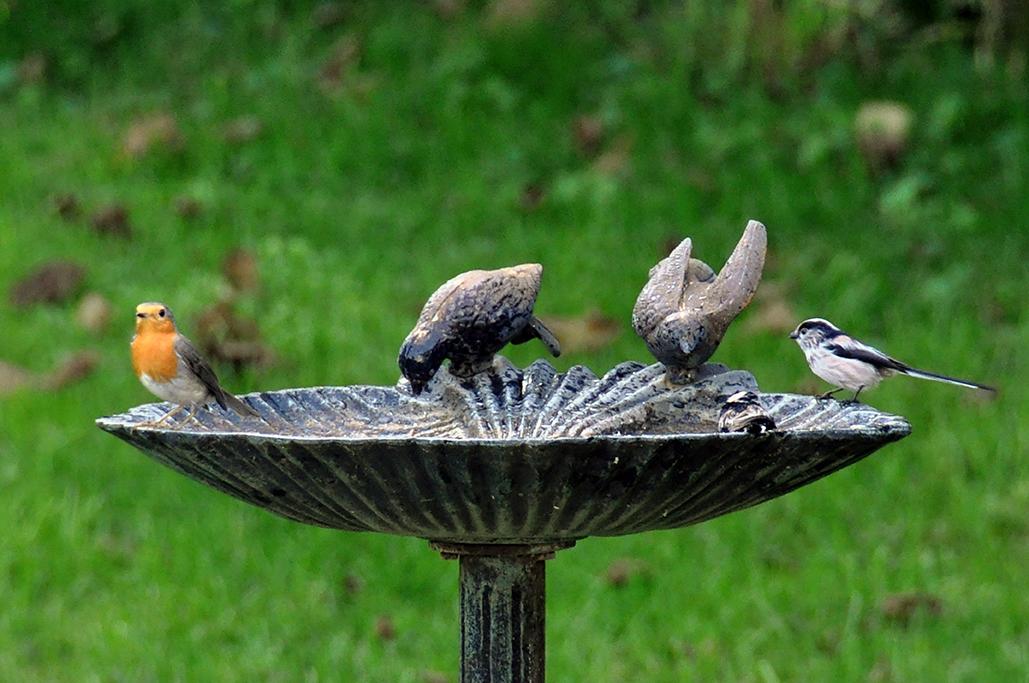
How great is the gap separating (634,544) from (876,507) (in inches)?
30.9

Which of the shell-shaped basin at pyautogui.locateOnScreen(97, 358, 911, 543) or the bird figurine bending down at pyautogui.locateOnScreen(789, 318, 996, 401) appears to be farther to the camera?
the bird figurine bending down at pyautogui.locateOnScreen(789, 318, 996, 401)

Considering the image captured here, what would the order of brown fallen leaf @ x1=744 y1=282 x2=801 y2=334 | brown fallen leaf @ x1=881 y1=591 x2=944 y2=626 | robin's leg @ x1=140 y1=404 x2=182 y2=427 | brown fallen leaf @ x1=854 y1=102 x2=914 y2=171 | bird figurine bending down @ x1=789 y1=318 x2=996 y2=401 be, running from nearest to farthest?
1. robin's leg @ x1=140 y1=404 x2=182 y2=427
2. bird figurine bending down @ x1=789 y1=318 x2=996 y2=401
3. brown fallen leaf @ x1=881 y1=591 x2=944 y2=626
4. brown fallen leaf @ x1=744 y1=282 x2=801 y2=334
5. brown fallen leaf @ x1=854 y1=102 x2=914 y2=171

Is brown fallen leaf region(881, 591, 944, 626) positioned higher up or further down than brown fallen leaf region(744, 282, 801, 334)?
further down

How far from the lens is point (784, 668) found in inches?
180

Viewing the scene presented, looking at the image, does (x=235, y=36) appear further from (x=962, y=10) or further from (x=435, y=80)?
(x=962, y=10)

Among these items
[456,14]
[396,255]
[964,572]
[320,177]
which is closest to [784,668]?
[964,572]

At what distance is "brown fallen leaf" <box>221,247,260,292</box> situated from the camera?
6484mm

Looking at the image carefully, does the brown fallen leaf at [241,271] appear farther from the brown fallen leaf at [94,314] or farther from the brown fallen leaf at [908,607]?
the brown fallen leaf at [908,607]

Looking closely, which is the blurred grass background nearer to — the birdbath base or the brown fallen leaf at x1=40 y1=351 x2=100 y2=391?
the brown fallen leaf at x1=40 y1=351 x2=100 y2=391

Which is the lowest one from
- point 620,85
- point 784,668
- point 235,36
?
point 784,668

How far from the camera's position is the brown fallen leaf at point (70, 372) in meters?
5.95

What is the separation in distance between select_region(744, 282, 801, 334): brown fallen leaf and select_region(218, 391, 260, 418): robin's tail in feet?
10.9

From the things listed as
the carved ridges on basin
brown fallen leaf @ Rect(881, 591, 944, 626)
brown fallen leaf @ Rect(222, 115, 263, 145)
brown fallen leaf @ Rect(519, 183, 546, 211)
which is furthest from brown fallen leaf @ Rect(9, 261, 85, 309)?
the carved ridges on basin

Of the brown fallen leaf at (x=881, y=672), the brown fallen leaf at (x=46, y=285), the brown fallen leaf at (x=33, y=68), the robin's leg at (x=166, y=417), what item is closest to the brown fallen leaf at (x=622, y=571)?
the brown fallen leaf at (x=881, y=672)
